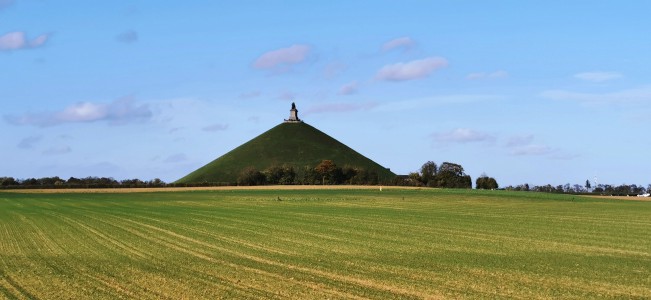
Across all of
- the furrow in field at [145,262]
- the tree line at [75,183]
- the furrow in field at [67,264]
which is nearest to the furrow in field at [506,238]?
the furrow in field at [145,262]

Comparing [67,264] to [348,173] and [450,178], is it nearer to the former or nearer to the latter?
[450,178]

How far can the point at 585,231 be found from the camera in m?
40.1

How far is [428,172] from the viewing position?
158875mm

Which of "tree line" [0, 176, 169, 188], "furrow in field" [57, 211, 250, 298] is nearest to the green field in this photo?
"furrow in field" [57, 211, 250, 298]

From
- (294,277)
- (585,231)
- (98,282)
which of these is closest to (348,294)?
(294,277)

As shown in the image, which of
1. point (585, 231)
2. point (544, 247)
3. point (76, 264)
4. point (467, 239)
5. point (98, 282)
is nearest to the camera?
point (98, 282)

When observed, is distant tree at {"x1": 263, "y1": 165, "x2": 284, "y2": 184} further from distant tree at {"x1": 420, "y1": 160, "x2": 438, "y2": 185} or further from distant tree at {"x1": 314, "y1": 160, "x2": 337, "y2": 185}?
distant tree at {"x1": 420, "y1": 160, "x2": 438, "y2": 185}

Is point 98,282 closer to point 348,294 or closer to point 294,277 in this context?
point 294,277

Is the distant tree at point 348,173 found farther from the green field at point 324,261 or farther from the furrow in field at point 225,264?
the furrow in field at point 225,264

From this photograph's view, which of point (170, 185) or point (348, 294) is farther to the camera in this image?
point (170, 185)

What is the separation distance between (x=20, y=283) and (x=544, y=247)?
18.6 m

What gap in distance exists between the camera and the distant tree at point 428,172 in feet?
516

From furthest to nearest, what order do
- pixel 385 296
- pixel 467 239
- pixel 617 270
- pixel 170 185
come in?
pixel 170 185 < pixel 467 239 < pixel 617 270 < pixel 385 296

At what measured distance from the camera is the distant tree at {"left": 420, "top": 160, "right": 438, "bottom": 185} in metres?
157
